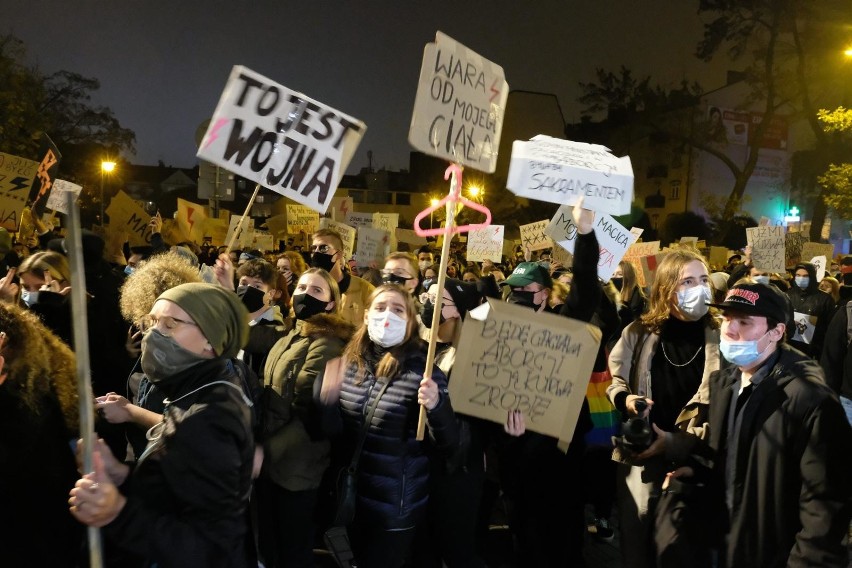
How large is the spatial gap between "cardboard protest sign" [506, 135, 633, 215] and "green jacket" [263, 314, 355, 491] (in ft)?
5.00

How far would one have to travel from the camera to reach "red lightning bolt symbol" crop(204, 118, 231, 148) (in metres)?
3.94

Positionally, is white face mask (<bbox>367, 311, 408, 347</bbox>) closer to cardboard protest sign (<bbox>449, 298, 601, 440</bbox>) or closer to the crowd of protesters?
the crowd of protesters

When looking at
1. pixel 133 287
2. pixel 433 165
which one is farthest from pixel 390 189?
pixel 133 287

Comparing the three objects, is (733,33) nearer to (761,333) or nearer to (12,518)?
(761,333)

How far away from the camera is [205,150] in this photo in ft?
12.9

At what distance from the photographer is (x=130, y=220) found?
9.13m

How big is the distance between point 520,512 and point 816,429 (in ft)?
6.61

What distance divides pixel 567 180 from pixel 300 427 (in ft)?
6.95

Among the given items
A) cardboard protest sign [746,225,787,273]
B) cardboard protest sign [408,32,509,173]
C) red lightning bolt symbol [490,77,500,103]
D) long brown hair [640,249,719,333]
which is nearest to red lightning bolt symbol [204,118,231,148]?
cardboard protest sign [408,32,509,173]

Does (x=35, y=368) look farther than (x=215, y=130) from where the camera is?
No

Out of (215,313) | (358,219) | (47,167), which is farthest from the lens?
(358,219)

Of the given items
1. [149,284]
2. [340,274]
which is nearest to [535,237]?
[340,274]

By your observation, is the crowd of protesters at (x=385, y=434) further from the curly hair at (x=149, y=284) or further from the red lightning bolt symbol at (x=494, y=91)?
the red lightning bolt symbol at (x=494, y=91)

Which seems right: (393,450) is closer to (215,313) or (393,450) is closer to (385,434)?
(385,434)
